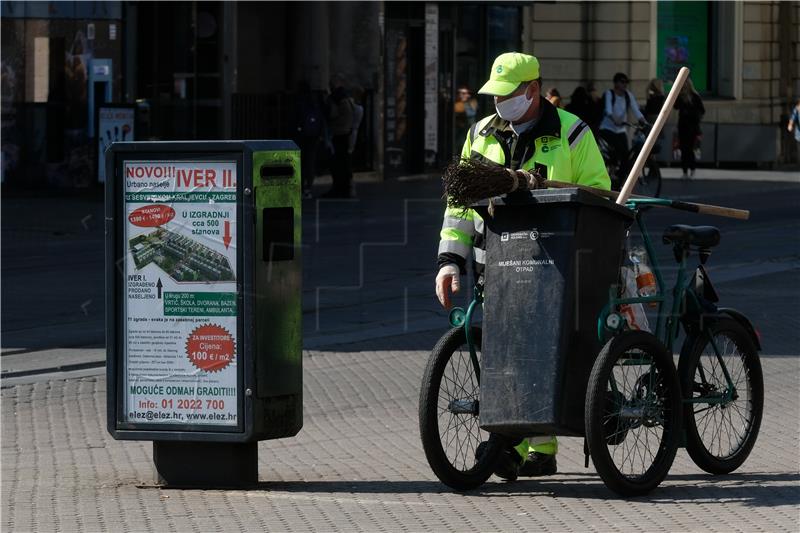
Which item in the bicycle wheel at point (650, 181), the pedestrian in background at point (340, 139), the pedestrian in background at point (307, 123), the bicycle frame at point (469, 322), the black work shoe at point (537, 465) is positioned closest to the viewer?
the bicycle frame at point (469, 322)

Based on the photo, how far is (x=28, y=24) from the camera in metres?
23.5

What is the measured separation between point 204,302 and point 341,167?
18.0 meters

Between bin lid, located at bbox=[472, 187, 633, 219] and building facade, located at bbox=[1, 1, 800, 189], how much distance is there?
17.8 m

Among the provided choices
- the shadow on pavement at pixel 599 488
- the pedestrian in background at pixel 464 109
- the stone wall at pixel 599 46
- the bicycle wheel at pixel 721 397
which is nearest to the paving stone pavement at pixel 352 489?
the shadow on pavement at pixel 599 488

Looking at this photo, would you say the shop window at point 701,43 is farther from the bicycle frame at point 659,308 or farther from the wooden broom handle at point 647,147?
the wooden broom handle at point 647,147

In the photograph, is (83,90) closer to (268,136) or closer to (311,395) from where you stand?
(268,136)

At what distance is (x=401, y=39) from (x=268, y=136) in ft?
11.7

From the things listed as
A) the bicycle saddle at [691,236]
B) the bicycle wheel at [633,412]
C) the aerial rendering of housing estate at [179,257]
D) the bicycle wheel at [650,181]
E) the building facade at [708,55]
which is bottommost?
the bicycle wheel at [633,412]

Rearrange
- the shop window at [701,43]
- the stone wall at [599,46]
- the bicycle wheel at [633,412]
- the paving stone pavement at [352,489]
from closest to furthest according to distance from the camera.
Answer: the paving stone pavement at [352,489], the bicycle wheel at [633,412], the stone wall at [599,46], the shop window at [701,43]

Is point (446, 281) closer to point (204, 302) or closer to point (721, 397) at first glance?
point (204, 302)

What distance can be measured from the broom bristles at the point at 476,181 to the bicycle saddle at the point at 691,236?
2.87ft

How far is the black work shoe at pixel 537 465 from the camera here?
23.1 ft

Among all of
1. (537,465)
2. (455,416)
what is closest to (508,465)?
(537,465)

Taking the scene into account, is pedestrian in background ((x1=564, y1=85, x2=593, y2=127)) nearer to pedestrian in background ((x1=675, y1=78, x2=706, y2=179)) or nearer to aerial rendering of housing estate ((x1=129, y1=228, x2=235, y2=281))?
pedestrian in background ((x1=675, y1=78, x2=706, y2=179))
